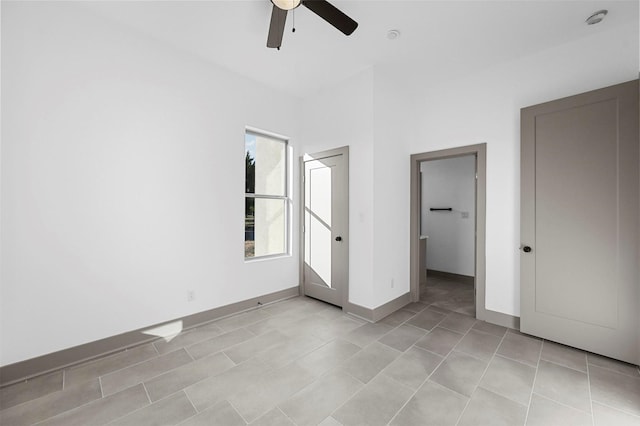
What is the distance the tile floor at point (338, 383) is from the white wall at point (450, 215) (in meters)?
2.28

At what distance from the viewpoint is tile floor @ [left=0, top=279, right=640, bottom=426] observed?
5.87ft

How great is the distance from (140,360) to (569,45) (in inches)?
207

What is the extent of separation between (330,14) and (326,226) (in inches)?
99.7

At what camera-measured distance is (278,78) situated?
3.69m

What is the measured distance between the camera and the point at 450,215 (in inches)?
211

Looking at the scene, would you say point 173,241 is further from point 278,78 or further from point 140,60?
point 278,78

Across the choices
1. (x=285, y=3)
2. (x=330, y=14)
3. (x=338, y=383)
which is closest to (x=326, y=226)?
(x=338, y=383)

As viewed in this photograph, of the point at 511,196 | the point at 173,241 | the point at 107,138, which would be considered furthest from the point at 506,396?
the point at 107,138

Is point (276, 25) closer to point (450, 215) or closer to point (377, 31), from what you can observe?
point (377, 31)

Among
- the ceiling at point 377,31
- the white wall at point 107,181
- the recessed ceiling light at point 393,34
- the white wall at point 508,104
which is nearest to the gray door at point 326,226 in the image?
the white wall at point 508,104

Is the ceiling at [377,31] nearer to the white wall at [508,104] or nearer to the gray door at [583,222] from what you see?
the white wall at [508,104]

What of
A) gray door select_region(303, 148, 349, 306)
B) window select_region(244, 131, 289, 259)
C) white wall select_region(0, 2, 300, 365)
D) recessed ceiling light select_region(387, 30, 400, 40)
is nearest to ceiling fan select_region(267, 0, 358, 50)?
recessed ceiling light select_region(387, 30, 400, 40)

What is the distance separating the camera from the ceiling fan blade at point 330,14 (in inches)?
80.2

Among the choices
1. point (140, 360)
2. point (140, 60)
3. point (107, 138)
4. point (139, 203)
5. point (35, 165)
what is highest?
point (140, 60)
